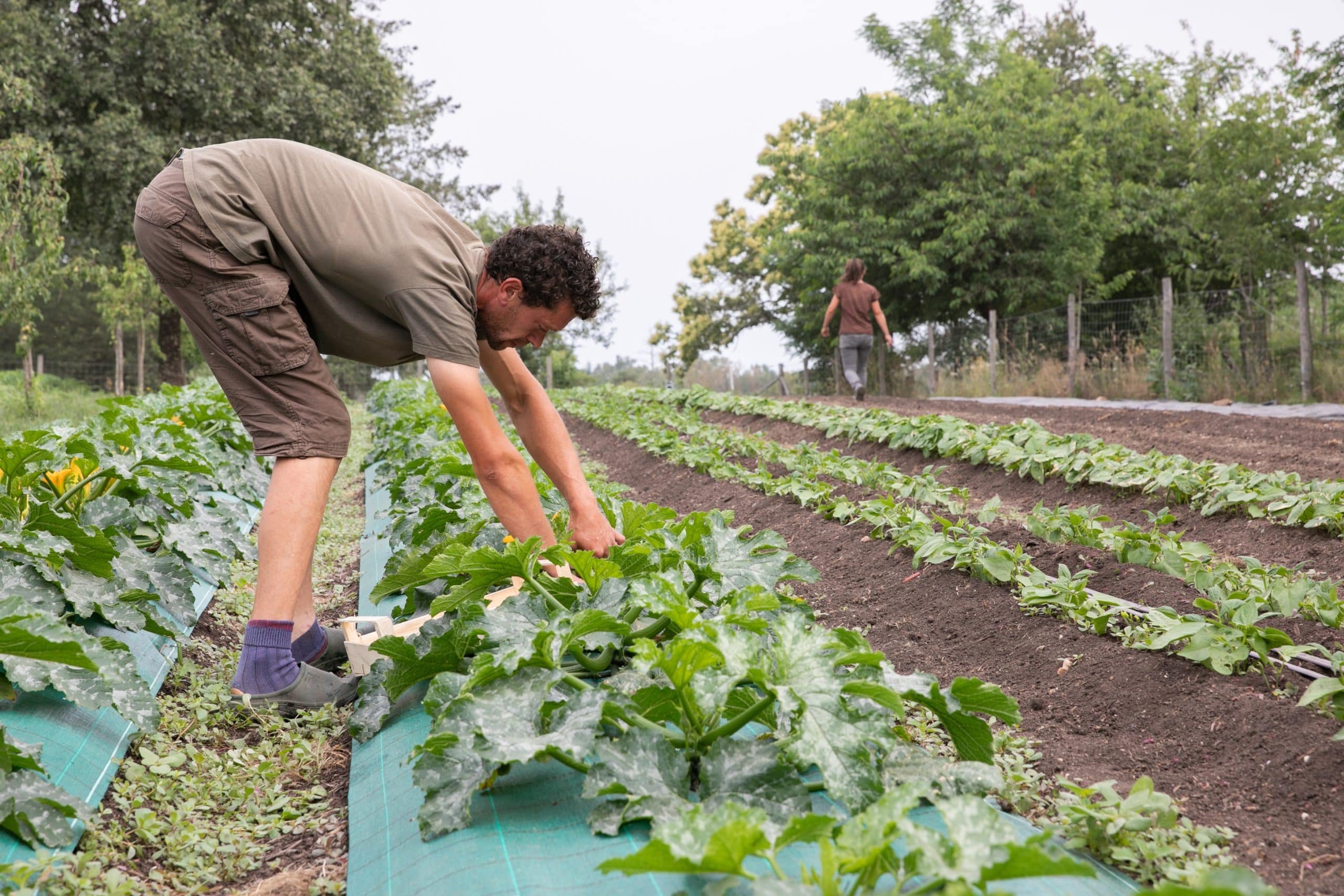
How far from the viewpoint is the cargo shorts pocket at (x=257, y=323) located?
2.69 metres

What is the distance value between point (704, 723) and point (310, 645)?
1657mm

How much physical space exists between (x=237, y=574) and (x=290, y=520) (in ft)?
6.94

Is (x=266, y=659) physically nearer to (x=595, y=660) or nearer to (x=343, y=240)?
(x=595, y=660)

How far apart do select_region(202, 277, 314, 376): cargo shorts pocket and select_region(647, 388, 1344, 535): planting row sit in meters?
4.23

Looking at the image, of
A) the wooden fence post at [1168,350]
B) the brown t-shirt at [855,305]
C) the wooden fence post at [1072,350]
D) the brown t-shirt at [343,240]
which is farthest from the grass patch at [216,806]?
the wooden fence post at [1072,350]

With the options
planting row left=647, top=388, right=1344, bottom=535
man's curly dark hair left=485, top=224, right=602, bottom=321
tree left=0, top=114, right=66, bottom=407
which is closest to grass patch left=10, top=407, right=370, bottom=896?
man's curly dark hair left=485, top=224, right=602, bottom=321

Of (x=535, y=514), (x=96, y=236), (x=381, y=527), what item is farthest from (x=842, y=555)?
(x=96, y=236)

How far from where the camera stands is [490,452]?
256 cm

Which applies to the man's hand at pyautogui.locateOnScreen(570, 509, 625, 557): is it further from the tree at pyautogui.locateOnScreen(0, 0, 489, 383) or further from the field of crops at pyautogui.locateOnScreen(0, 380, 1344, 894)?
the tree at pyautogui.locateOnScreen(0, 0, 489, 383)

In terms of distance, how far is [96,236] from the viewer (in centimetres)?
1862

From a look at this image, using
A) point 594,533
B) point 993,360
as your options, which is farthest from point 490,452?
point 993,360

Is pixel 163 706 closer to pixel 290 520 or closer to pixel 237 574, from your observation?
pixel 290 520

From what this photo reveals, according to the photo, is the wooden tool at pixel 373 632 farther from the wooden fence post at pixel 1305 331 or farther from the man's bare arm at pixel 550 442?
the wooden fence post at pixel 1305 331

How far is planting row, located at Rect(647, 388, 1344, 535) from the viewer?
4.45 meters
